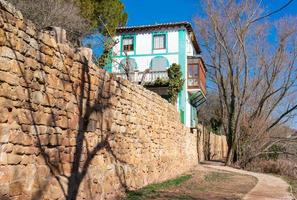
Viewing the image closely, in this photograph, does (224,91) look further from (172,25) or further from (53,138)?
(53,138)

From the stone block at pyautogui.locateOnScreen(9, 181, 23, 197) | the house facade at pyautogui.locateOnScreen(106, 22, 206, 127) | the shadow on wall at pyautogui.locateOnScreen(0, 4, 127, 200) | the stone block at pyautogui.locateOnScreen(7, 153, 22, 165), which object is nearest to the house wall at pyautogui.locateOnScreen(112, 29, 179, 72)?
the house facade at pyautogui.locateOnScreen(106, 22, 206, 127)

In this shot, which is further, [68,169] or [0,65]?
[68,169]

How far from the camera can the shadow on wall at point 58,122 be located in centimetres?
582

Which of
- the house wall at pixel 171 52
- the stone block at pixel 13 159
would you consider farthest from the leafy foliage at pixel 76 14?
the stone block at pixel 13 159

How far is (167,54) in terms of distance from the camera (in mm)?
33406

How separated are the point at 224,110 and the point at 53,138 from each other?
2752cm

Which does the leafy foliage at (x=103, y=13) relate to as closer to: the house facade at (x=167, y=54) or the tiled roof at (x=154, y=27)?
the house facade at (x=167, y=54)

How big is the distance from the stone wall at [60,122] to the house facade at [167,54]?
822 inches

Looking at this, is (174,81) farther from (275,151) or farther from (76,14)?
(76,14)

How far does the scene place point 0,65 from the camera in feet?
17.6

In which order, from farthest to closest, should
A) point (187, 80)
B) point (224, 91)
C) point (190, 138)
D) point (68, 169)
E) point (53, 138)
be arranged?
point (187, 80) → point (224, 91) → point (190, 138) → point (68, 169) → point (53, 138)

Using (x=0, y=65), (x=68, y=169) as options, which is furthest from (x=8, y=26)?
(x=68, y=169)

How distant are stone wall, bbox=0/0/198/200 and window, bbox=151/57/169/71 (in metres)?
21.1

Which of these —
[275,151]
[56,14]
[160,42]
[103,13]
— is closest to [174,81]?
[160,42]
